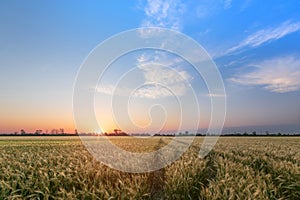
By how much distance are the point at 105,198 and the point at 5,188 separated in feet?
8.44

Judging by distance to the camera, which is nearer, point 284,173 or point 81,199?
point 81,199

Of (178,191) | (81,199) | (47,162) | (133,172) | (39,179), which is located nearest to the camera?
(81,199)

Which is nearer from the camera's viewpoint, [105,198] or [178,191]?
[105,198]

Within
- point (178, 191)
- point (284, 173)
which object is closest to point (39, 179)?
point (178, 191)

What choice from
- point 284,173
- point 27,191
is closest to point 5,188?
point 27,191

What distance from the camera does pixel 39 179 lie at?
25.2 ft

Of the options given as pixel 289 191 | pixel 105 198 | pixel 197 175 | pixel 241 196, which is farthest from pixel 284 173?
pixel 105 198

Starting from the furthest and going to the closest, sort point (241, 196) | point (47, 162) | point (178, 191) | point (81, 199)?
point (47, 162), point (178, 191), point (81, 199), point (241, 196)

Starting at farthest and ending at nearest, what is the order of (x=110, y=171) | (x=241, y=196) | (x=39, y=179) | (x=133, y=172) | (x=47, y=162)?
1. (x=47, y=162)
2. (x=133, y=172)
3. (x=110, y=171)
4. (x=39, y=179)
5. (x=241, y=196)

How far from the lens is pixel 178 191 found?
720 cm

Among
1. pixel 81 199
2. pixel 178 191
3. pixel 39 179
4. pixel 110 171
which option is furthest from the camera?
pixel 110 171

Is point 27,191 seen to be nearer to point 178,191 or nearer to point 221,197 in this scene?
point 178,191

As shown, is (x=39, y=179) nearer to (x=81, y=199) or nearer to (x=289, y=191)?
(x=81, y=199)

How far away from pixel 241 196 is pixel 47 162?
7.27 metres
